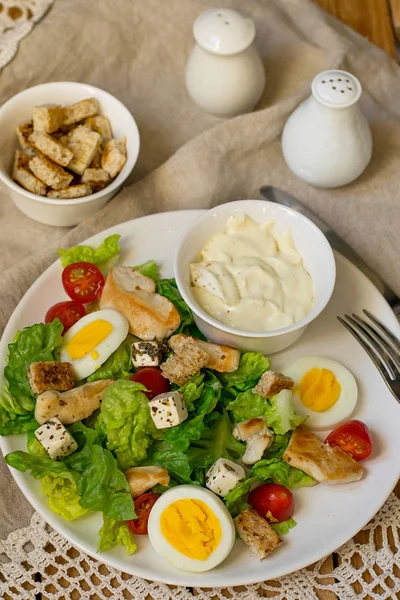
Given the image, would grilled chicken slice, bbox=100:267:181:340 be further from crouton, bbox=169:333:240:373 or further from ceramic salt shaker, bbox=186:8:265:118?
ceramic salt shaker, bbox=186:8:265:118

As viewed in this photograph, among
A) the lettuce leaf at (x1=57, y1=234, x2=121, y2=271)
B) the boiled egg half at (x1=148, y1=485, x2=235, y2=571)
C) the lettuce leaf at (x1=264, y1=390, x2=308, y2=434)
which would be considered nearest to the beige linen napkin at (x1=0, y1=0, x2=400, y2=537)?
the lettuce leaf at (x1=57, y1=234, x2=121, y2=271)

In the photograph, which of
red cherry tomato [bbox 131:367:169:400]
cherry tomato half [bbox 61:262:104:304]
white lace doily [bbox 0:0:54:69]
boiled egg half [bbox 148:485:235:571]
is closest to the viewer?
boiled egg half [bbox 148:485:235:571]

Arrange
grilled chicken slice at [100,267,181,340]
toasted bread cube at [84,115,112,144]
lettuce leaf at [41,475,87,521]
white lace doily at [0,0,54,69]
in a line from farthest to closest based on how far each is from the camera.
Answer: white lace doily at [0,0,54,69] < toasted bread cube at [84,115,112,144] < grilled chicken slice at [100,267,181,340] < lettuce leaf at [41,475,87,521]

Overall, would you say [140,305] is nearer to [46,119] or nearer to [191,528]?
[191,528]

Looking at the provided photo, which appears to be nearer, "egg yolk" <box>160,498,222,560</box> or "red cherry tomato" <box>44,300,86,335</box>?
"egg yolk" <box>160,498,222,560</box>

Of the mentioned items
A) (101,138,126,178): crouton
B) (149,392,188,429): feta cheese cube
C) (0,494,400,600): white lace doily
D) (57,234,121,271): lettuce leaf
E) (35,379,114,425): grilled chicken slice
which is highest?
(101,138,126,178): crouton

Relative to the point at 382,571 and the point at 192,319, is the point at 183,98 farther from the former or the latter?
the point at 382,571

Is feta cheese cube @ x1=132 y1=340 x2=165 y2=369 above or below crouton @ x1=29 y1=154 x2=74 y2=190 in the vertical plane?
below

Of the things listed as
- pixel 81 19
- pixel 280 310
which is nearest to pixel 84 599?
pixel 280 310
